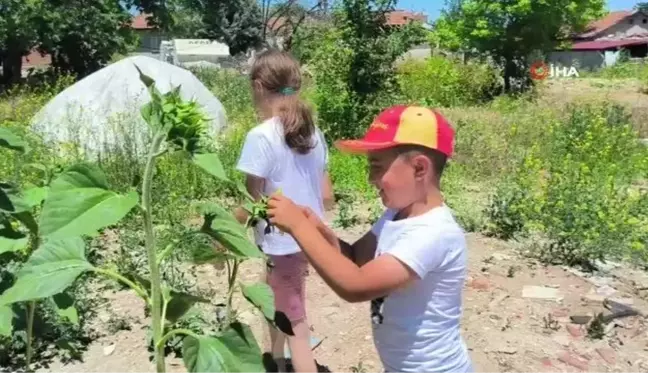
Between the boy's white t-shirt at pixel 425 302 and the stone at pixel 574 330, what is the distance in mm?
2169

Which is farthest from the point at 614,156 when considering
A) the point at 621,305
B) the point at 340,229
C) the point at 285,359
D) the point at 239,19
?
the point at 239,19

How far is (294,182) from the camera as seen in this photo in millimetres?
2979

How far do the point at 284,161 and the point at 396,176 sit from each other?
1076 mm

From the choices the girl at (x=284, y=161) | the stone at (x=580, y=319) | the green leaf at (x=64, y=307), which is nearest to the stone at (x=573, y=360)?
the stone at (x=580, y=319)

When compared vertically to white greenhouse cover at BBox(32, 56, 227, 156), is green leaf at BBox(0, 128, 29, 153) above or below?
above

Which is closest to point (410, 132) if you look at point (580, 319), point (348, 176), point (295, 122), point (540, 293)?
point (295, 122)

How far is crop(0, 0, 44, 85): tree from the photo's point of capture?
2516 centimetres

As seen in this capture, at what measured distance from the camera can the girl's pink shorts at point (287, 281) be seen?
300 centimetres

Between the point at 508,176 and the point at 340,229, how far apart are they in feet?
7.65

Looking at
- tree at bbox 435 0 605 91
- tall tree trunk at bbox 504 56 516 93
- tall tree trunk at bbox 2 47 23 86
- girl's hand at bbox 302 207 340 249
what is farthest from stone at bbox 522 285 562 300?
tall tree trunk at bbox 2 47 23 86

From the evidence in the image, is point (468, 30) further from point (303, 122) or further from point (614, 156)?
point (303, 122)

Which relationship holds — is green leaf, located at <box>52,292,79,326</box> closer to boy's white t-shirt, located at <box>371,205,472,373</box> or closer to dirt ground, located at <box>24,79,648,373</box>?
boy's white t-shirt, located at <box>371,205,472,373</box>

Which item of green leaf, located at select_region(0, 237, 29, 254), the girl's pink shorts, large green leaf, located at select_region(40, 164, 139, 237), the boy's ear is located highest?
large green leaf, located at select_region(40, 164, 139, 237)

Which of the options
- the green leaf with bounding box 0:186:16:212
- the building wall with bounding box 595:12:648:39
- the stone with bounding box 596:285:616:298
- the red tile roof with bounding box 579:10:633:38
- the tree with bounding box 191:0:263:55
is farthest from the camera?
the building wall with bounding box 595:12:648:39
